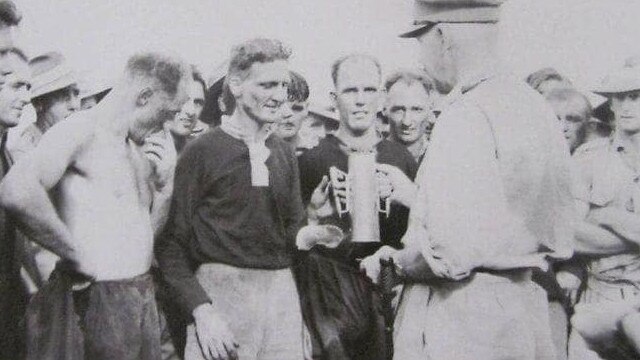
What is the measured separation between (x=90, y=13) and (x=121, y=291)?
0.85 metres

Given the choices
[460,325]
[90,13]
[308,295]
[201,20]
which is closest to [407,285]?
[460,325]

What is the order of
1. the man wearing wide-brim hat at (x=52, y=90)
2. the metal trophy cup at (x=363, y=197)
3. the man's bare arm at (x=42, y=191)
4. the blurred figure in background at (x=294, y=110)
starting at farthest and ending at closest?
the blurred figure in background at (x=294, y=110) → the man wearing wide-brim hat at (x=52, y=90) → the metal trophy cup at (x=363, y=197) → the man's bare arm at (x=42, y=191)

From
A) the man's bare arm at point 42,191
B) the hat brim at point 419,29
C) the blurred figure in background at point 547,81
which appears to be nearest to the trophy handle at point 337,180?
the hat brim at point 419,29

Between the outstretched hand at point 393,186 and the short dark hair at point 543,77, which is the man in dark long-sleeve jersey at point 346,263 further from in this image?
the short dark hair at point 543,77

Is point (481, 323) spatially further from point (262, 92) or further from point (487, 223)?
point (262, 92)

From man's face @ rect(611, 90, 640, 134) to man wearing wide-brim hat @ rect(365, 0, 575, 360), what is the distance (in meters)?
0.69

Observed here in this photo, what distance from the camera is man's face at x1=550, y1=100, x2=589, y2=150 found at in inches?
85.7

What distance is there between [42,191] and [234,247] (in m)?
0.38

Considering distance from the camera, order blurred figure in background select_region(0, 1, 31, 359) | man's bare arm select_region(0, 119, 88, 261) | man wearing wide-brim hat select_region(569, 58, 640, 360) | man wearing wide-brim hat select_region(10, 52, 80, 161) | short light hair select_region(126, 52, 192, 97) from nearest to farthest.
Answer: man's bare arm select_region(0, 119, 88, 261) < blurred figure in background select_region(0, 1, 31, 359) < short light hair select_region(126, 52, 192, 97) < man wearing wide-brim hat select_region(10, 52, 80, 161) < man wearing wide-brim hat select_region(569, 58, 640, 360)

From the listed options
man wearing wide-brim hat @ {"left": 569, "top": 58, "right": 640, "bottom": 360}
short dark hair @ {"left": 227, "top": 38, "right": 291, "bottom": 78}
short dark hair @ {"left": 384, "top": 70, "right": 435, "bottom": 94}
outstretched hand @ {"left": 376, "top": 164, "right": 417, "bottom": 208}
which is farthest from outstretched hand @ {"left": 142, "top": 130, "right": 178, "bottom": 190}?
man wearing wide-brim hat @ {"left": 569, "top": 58, "right": 640, "bottom": 360}

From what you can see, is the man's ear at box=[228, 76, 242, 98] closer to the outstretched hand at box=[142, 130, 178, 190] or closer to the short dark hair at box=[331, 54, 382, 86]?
the outstretched hand at box=[142, 130, 178, 190]

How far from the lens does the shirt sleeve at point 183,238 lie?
1563 mm

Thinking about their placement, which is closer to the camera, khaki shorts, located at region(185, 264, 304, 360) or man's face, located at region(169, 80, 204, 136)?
khaki shorts, located at region(185, 264, 304, 360)

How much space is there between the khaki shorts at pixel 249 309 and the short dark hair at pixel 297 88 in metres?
0.63
